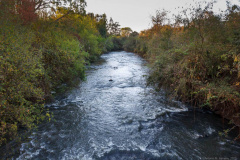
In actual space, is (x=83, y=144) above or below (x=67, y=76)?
below

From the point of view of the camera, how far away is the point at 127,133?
5211 millimetres

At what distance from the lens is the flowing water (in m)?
4.21

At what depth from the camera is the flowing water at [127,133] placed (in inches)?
166

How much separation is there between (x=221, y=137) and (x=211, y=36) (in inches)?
182

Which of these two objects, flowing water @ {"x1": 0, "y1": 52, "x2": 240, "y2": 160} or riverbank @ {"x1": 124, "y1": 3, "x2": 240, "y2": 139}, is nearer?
flowing water @ {"x1": 0, "y1": 52, "x2": 240, "y2": 160}

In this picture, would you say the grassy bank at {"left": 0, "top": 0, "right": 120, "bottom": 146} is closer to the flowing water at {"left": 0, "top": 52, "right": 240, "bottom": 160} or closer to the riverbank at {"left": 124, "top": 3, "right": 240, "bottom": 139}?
the flowing water at {"left": 0, "top": 52, "right": 240, "bottom": 160}

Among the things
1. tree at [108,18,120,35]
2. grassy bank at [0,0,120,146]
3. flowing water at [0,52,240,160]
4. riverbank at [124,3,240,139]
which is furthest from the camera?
tree at [108,18,120,35]

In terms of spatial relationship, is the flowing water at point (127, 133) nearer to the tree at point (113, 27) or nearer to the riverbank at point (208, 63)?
the riverbank at point (208, 63)

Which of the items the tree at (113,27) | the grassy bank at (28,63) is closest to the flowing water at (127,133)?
the grassy bank at (28,63)

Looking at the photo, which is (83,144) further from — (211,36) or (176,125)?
(211,36)

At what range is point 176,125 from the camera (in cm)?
565

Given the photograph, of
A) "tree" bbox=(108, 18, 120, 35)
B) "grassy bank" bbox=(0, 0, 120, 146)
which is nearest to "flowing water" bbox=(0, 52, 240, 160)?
"grassy bank" bbox=(0, 0, 120, 146)

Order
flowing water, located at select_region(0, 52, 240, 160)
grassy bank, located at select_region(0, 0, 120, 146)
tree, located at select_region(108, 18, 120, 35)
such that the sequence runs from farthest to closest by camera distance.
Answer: tree, located at select_region(108, 18, 120, 35)
flowing water, located at select_region(0, 52, 240, 160)
grassy bank, located at select_region(0, 0, 120, 146)

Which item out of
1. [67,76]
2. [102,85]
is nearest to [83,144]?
[67,76]
